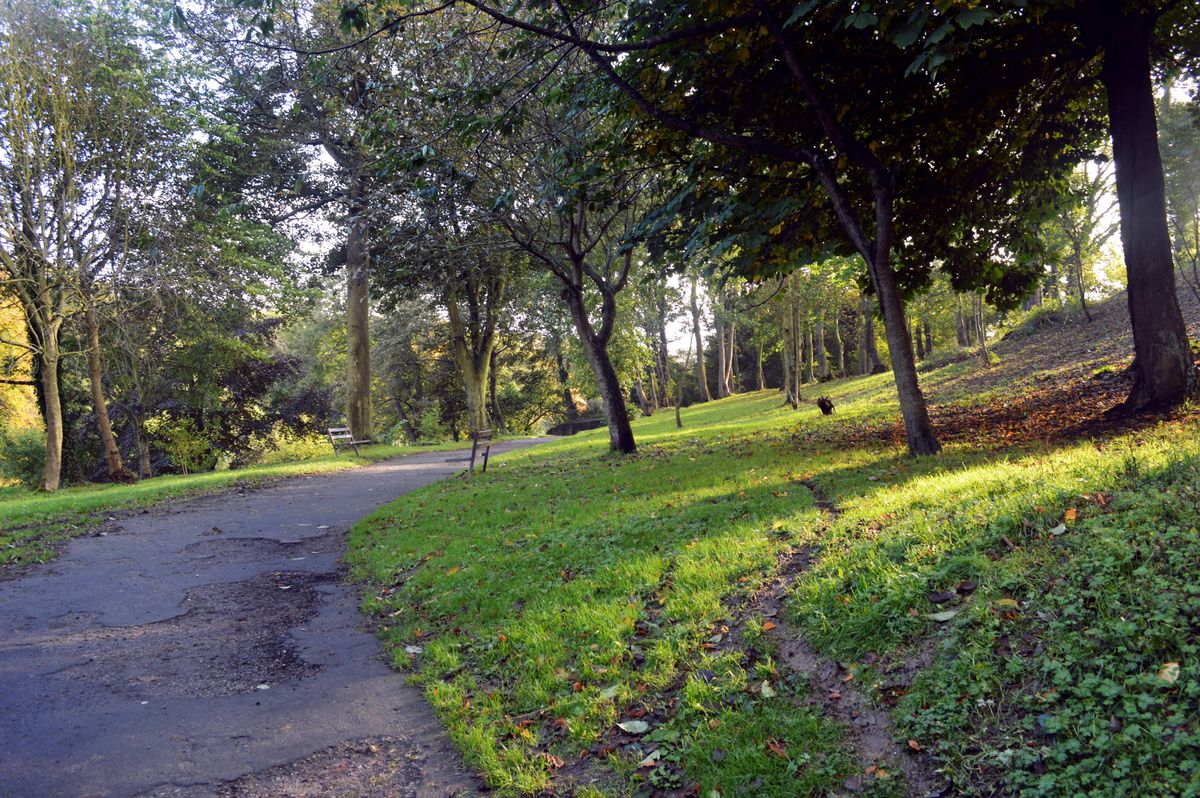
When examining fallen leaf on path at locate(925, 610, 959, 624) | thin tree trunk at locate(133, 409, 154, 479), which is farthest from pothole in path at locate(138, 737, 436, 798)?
thin tree trunk at locate(133, 409, 154, 479)

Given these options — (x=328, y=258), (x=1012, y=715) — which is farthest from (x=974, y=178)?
(x=328, y=258)

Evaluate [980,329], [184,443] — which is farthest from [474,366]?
[980,329]

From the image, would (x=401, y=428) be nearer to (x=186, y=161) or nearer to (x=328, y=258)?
(x=328, y=258)

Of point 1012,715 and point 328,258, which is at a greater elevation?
point 328,258

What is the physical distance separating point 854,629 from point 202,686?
4292mm

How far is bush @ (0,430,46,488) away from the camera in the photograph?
23.5 m

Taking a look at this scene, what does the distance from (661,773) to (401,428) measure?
35883 millimetres

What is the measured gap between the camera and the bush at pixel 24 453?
2350 cm

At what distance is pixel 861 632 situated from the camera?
12.4 ft

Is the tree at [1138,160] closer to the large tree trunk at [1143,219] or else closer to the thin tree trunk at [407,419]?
the large tree trunk at [1143,219]

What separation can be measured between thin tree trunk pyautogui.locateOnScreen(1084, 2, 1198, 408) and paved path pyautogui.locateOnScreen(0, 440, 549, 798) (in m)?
9.09

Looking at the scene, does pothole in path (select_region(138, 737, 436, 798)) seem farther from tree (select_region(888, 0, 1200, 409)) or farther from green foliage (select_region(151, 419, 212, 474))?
green foliage (select_region(151, 419, 212, 474))

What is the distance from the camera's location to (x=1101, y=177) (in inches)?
775

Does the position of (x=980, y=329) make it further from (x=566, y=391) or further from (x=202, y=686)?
(x=566, y=391)
